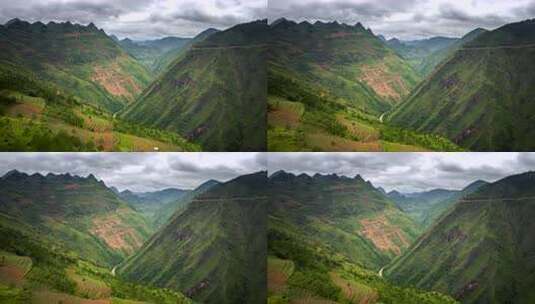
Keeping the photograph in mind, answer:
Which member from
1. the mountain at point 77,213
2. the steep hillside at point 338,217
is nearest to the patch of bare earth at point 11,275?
the mountain at point 77,213

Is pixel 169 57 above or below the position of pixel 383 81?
above

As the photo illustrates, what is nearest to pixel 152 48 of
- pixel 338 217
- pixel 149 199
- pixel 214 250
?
pixel 149 199

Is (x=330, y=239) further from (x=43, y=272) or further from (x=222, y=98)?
(x=43, y=272)

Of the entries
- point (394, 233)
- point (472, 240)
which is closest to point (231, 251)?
point (394, 233)

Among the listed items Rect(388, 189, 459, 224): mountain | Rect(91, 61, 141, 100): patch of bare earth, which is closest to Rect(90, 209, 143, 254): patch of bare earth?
Rect(91, 61, 141, 100): patch of bare earth

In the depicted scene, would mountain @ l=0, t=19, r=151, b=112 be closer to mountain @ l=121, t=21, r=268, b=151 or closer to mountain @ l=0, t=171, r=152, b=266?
mountain @ l=121, t=21, r=268, b=151
